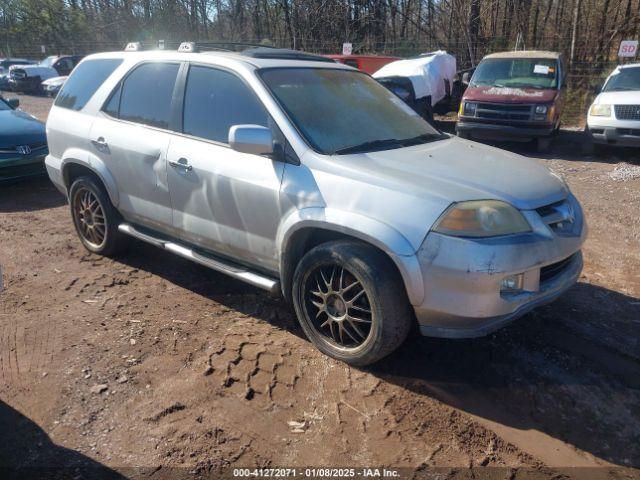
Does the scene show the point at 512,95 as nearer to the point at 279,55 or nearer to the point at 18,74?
the point at 279,55

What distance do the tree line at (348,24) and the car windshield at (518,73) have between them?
5.14 meters

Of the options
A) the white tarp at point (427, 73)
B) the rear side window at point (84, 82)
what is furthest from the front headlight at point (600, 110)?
the rear side window at point (84, 82)

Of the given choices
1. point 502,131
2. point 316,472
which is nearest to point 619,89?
point 502,131

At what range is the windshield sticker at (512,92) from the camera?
1045cm

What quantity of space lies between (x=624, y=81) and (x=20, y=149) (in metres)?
10.7

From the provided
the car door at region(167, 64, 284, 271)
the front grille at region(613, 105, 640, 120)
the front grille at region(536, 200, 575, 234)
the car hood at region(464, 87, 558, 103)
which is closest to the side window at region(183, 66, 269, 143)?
the car door at region(167, 64, 284, 271)

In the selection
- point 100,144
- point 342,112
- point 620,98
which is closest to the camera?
point 342,112

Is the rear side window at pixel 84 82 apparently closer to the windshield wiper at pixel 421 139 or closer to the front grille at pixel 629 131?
the windshield wiper at pixel 421 139

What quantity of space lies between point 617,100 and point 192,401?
9482mm

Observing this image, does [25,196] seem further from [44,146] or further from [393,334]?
[393,334]

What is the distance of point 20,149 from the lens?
7.59 m

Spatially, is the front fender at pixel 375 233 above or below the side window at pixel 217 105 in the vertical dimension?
below

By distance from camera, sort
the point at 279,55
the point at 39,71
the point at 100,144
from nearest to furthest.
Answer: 1. the point at 279,55
2. the point at 100,144
3. the point at 39,71

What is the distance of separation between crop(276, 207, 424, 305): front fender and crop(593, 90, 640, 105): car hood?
8373 millimetres
